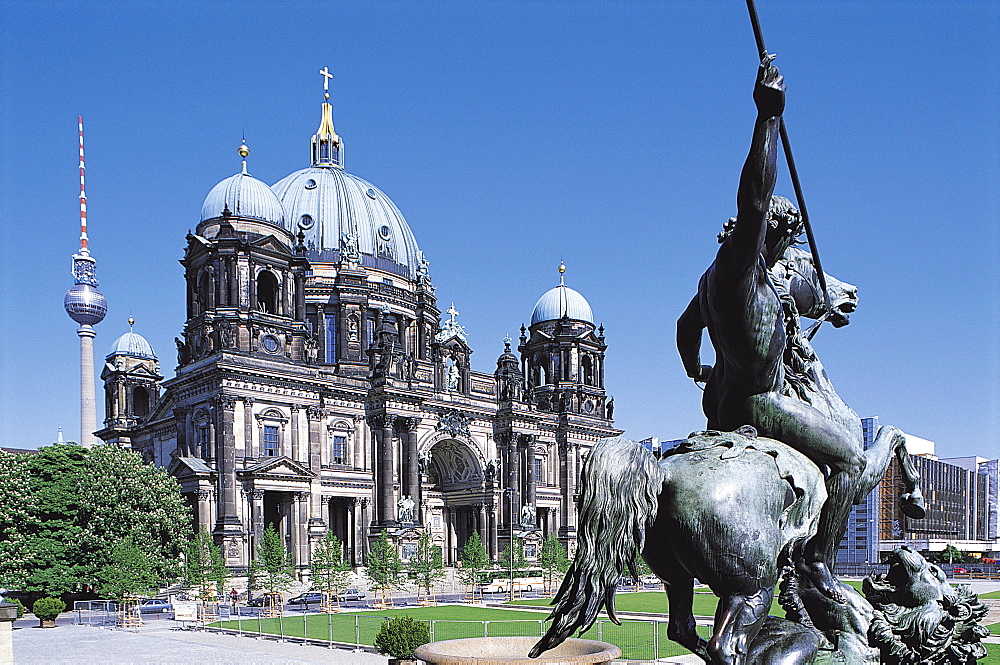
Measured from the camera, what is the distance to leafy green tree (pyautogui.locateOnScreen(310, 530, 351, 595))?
53.2 metres

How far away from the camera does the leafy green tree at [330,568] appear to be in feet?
175

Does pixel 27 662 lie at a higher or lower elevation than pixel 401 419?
lower

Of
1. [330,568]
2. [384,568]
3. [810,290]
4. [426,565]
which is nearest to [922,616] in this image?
[810,290]

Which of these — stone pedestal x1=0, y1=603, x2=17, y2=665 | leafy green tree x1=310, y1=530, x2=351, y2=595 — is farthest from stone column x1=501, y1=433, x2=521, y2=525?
stone pedestal x1=0, y1=603, x2=17, y2=665

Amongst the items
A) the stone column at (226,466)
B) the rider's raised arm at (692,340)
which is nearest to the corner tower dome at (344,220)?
the stone column at (226,466)

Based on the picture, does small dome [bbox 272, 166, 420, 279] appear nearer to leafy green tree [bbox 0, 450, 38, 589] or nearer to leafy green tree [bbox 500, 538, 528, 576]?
leafy green tree [bbox 500, 538, 528, 576]

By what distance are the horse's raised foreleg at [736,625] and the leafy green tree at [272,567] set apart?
49244mm

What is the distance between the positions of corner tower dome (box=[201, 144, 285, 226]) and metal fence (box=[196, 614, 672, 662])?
3762cm

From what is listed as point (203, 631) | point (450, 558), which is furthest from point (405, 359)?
point (203, 631)

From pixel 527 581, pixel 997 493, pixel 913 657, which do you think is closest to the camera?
pixel 913 657

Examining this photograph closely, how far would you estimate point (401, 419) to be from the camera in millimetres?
72688

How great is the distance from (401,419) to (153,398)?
100 feet

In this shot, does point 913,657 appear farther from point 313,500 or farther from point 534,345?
point 534,345

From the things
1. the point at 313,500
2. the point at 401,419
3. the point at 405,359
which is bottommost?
the point at 313,500
